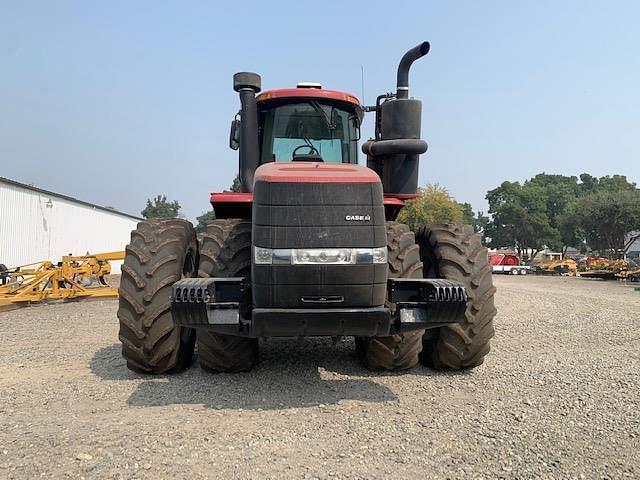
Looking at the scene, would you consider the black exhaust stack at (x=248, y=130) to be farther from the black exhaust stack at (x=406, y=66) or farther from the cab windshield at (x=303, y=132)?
the black exhaust stack at (x=406, y=66)

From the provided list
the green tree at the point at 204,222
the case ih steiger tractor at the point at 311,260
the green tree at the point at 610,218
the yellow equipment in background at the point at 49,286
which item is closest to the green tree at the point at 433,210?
the green tree at the point at 610,218

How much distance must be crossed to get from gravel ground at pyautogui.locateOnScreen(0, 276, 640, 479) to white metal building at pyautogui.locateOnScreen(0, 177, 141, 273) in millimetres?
15216

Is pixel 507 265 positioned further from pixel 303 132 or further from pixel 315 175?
pixel 315 175

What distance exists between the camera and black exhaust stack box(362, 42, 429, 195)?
209 inches

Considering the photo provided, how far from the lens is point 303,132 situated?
561 cm

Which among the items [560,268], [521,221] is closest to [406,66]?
[560,268]

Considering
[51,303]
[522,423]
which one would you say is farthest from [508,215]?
[522,423]

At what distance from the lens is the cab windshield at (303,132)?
18.2 ft

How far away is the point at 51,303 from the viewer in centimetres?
1195

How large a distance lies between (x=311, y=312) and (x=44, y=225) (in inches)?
874

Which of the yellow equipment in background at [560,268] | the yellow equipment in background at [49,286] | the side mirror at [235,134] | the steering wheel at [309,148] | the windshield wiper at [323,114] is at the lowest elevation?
the yellow equipment in background at [560,268]

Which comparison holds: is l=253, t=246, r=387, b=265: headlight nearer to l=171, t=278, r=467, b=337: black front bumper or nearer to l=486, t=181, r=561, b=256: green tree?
l=171, t=278, r=467, b=337: black front bumper

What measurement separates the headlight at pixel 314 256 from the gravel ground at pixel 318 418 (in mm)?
1177

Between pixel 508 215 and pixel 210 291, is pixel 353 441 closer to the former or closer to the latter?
pixel 210 291
